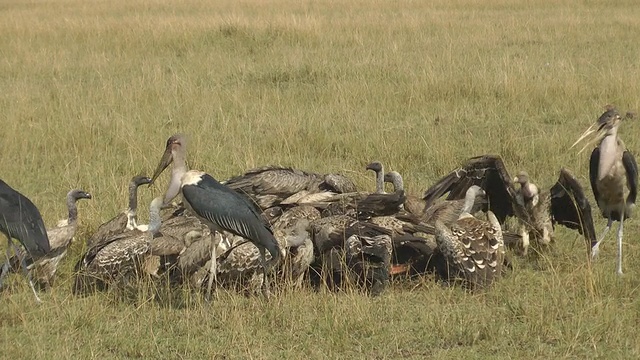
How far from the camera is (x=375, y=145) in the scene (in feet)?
28.9

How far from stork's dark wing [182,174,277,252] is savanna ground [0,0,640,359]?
1.22ft

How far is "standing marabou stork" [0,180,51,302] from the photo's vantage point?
215 inches

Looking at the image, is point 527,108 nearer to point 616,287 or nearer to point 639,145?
point 639,145

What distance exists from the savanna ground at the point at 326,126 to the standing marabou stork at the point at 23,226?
0.29 metres

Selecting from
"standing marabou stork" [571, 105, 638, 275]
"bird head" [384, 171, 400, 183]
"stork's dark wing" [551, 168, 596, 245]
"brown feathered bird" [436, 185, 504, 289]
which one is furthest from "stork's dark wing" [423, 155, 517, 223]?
"brown feathered bird" [436, 185, 504, 289]

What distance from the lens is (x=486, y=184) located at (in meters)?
6.72

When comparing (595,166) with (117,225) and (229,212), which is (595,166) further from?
(117,225)

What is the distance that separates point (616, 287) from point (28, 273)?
3.35 m

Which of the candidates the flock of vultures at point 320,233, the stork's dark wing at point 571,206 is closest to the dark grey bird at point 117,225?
the flock of vultures at point 320,233

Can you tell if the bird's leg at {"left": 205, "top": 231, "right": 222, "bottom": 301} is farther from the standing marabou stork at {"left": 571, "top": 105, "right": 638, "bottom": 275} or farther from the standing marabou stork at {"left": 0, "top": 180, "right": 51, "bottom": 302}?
the standing marabou stork at {"left": 571, "top": 105, "right": 638, "bottom": 275}

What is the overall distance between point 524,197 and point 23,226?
330 cm

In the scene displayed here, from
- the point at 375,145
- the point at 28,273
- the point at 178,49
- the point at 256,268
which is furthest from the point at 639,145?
the point at 178,49

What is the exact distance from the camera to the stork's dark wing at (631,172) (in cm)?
615

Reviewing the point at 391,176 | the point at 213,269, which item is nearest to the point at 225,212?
the point at 213,269
